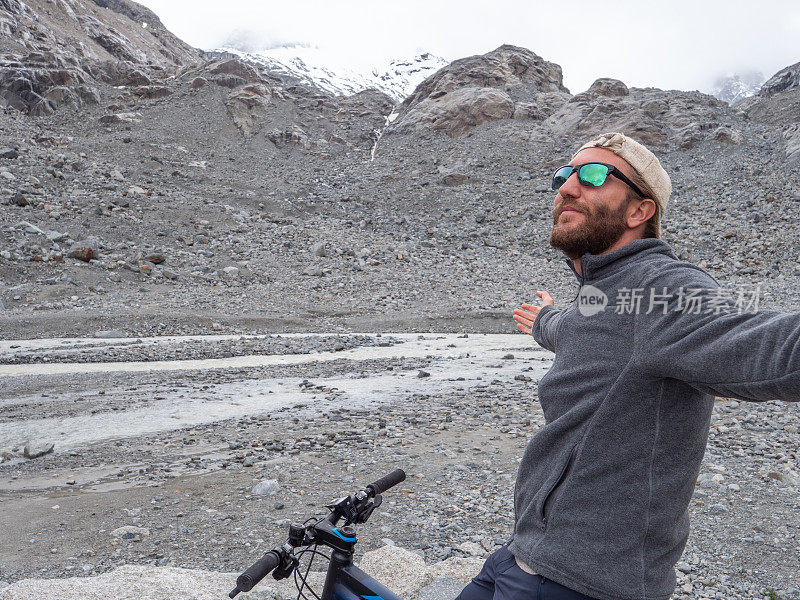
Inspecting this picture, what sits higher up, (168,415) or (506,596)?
(506,596)

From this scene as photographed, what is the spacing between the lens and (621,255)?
2061 mm

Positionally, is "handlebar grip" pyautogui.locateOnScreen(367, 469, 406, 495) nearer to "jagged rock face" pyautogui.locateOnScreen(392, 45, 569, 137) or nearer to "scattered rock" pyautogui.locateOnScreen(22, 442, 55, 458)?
"scattered rock" pyautogui.locateOnScreen(22, 442, 55, 458)

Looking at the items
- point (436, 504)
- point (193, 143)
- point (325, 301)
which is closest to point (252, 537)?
point (436, 504)

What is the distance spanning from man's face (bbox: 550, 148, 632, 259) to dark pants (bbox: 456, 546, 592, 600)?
1204 mm

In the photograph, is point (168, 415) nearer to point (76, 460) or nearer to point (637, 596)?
point (76, 460)

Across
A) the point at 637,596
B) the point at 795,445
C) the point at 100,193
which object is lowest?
the point at 795,445

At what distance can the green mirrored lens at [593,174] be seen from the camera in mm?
2207

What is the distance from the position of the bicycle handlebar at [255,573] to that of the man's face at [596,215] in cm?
169

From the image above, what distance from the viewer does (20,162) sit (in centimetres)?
3384

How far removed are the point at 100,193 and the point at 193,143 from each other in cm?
1531

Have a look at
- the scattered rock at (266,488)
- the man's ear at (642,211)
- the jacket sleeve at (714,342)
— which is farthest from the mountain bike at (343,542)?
the scattered rock at (266,488)

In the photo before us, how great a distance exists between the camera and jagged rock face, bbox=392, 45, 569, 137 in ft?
Answer: 160

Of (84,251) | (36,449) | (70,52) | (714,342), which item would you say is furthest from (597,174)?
(70,52)

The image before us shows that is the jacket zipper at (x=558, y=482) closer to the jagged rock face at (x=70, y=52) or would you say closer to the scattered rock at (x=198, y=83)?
the jagged rock face at (x=70, y=52)
